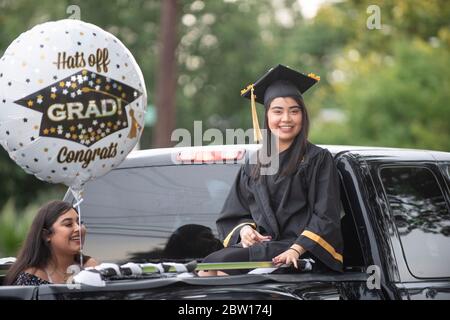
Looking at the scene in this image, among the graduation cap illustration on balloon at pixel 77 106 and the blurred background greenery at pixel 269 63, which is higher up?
the blurred background greenery at pixel 269 63

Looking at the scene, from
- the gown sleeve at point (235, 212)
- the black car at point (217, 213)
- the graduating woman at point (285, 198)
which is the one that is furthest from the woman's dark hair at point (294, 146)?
the black car at point (217, 213)

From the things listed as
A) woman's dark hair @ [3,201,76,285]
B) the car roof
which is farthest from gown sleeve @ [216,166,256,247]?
woman's dark hair @ [3,201,76,285]

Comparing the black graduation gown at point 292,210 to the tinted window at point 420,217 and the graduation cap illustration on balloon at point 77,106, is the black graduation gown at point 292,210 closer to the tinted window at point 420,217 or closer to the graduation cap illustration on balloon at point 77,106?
the tinted window at point 420,217

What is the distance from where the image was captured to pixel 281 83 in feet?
14.7

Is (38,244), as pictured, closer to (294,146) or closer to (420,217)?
(294,146)

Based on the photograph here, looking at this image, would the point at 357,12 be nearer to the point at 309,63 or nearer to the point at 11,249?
the point at 309,63

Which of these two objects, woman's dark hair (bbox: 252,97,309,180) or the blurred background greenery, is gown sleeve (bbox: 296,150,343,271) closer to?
Result: woman's dark hair (bbox: 252,97,309,180)

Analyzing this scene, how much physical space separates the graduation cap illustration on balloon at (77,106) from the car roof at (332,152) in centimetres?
98

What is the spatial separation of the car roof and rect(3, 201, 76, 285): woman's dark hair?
76cm

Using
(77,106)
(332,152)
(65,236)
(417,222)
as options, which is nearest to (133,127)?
(77,106)

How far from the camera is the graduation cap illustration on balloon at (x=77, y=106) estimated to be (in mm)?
3881
